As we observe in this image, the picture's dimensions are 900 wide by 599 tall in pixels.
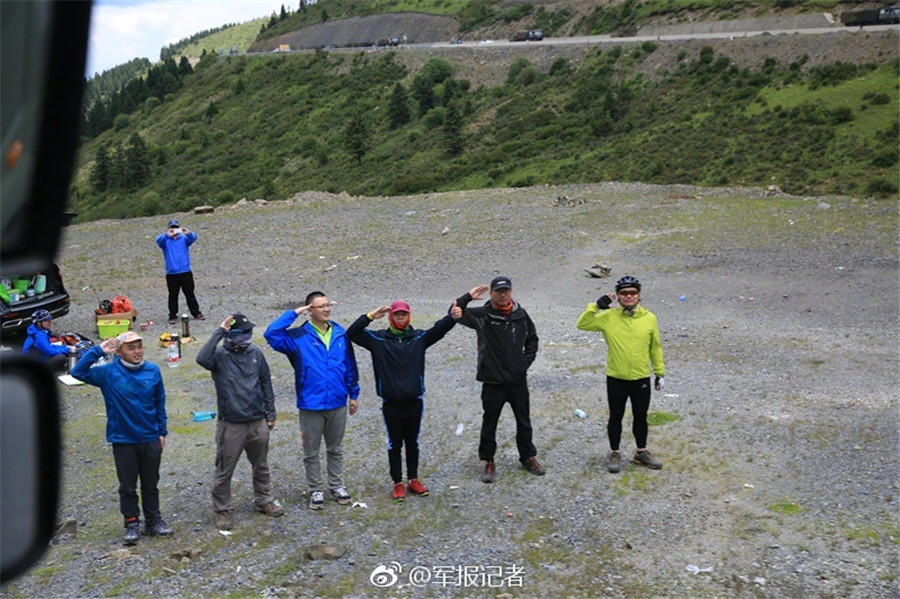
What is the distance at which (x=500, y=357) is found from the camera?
8570mm

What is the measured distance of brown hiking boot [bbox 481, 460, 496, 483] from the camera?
28.5 ft

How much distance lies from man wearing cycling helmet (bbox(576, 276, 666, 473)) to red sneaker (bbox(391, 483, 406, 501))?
7.11 ft

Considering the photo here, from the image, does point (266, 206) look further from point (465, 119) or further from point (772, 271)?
point (465, 119)

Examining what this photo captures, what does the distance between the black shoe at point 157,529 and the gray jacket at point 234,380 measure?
104 cm

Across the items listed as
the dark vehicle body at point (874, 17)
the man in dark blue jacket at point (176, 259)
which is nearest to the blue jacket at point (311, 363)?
the man in dark blue jacket at point (176, 259)

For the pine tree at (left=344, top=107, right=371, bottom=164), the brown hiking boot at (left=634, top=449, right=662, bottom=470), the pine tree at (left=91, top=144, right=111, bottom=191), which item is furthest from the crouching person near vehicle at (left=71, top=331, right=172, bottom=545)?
the pine tree at (left=91, top=144, right=111, bottom=191)

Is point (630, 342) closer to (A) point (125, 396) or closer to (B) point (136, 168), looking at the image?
(A) point (125, 396)

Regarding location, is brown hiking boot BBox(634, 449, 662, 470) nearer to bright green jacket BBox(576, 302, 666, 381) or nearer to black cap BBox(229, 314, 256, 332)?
bright green jacket BBox(576, 302, 666, 381)

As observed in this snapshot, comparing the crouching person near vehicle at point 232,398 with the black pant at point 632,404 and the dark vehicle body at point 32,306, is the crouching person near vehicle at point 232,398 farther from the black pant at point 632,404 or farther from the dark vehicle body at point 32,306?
the dark vehicle body at point 32,306

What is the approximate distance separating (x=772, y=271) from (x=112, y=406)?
1592cm

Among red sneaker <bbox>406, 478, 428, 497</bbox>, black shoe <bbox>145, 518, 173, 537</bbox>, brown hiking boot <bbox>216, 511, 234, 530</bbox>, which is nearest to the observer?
black shoe <bbox>145, 518, 173, 537</bbox>

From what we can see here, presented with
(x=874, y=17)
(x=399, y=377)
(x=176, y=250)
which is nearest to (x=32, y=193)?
(x=399, y=377)

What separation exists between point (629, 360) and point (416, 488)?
2.46m

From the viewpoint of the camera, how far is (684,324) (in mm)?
15570
